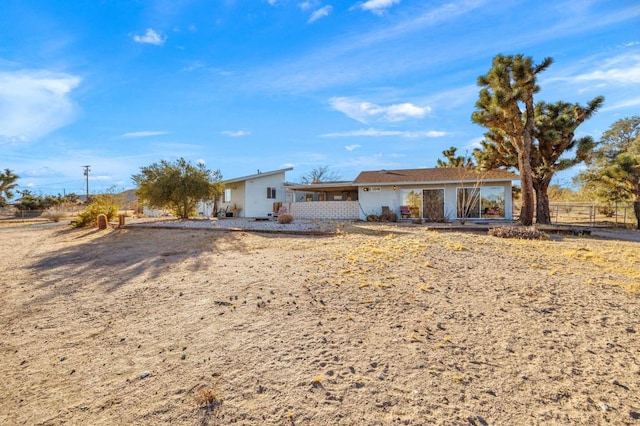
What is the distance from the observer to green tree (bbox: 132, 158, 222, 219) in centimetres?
1658

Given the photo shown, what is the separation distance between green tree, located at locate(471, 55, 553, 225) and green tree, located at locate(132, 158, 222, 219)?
48.5 feet

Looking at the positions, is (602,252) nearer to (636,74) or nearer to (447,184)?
(636,74)

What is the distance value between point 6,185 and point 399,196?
4143 cm

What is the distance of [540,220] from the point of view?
638 inches

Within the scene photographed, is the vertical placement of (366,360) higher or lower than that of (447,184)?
lower

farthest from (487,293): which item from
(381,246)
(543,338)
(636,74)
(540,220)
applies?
(540,220)

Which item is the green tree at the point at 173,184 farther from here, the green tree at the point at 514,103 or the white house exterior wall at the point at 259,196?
the green tree at the point at 514,103

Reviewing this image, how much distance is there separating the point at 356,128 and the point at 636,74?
17.8 meters

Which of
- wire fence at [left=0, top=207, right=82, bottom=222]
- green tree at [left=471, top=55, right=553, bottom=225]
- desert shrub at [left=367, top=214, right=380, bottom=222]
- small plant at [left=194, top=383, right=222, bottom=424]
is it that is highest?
green tree at [left=471, top=55, right=553, bottom=225]

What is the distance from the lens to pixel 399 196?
64.5 feet

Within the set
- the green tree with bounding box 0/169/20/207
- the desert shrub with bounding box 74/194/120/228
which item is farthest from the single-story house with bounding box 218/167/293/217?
the green tree with bounding box 0/169/20/207

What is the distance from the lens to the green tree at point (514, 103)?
1354cm

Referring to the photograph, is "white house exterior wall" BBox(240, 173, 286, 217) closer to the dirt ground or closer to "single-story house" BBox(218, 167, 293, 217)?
"single-story house" BBox(218, 167, 293, 217)

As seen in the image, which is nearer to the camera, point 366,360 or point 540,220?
point 366,360
